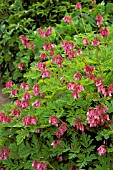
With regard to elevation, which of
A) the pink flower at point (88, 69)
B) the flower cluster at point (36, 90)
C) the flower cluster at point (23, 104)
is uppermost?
the pink flower at point (88, 69)

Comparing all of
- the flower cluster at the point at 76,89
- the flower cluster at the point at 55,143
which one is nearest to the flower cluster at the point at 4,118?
the flower cluster at the point at 55,143

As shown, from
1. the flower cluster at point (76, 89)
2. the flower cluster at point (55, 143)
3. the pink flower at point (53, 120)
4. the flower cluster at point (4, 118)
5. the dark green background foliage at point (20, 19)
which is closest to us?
the flower cluster at point (76, 89)

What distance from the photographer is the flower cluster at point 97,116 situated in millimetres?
3271

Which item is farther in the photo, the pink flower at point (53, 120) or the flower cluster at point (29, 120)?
the flower cluster at point (29, 120)

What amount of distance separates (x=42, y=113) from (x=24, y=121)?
0.17 metres

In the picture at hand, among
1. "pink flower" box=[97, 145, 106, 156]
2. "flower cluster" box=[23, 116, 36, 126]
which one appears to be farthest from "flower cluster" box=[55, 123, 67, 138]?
"pink flower" box=[97, 145, 106, 156]

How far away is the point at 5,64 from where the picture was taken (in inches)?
243

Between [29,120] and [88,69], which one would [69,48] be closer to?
[88,69]

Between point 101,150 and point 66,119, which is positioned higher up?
point 66,119

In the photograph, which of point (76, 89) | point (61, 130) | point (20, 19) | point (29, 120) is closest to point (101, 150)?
point (61, 130)

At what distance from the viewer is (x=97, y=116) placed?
3.28 metres

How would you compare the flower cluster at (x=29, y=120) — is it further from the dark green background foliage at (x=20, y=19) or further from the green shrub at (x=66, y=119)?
the dark green background foliage at (x=20, y=19)

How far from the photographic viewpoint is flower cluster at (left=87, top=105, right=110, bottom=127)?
327 centimetres

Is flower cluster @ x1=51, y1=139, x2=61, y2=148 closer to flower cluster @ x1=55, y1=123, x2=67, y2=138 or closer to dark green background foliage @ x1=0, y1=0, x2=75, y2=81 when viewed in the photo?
flower cluster @ x1=55, y1=123, x2=67, y2=138
